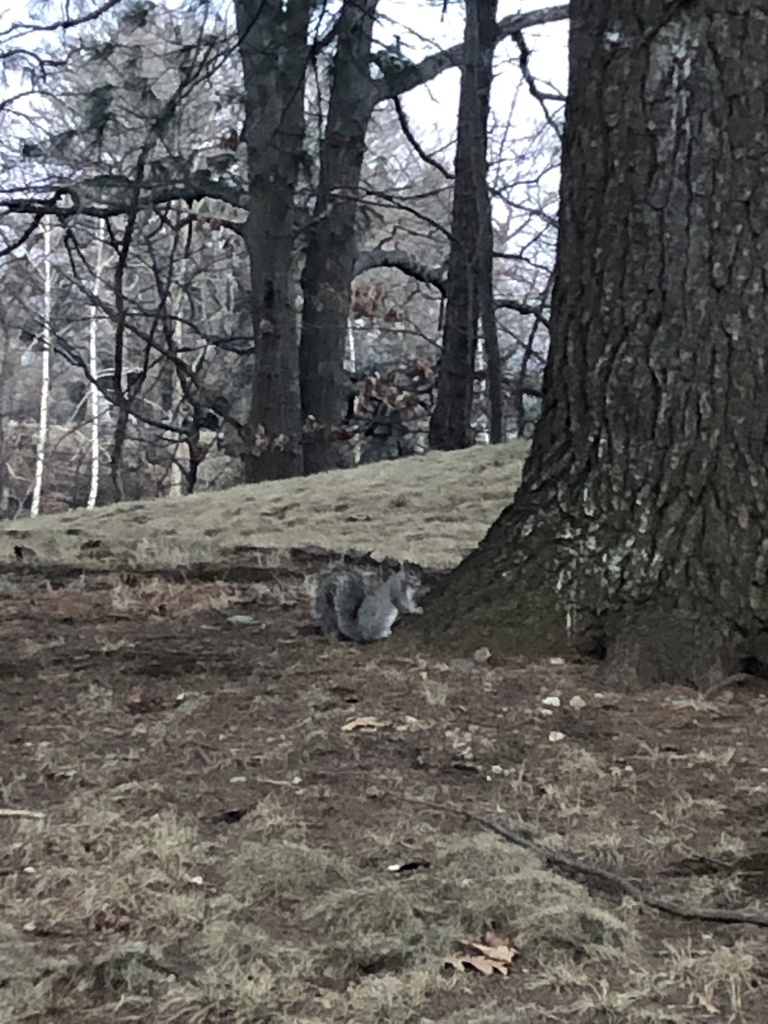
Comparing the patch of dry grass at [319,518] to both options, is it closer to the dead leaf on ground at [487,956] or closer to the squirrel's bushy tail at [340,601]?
the squirrel's bushy tail at [340,601]

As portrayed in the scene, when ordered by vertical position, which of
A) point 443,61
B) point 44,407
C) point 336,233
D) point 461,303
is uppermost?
point 443,61

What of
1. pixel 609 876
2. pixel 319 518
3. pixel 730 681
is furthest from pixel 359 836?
pixel 319 518

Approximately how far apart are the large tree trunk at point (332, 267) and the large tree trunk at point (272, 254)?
0.35m

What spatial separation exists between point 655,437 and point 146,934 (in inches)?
85.2

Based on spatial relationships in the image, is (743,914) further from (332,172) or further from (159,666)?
(332,172)

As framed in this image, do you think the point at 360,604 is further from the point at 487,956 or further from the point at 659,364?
the point at 487,956

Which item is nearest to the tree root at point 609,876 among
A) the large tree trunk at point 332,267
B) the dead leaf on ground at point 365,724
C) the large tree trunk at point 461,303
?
the dead leaf on ground at point 365,724

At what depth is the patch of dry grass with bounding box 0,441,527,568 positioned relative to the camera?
6.23 metres

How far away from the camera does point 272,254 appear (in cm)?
1160

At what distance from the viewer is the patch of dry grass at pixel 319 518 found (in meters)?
6.23

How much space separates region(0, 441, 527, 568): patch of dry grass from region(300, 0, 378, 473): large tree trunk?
3.35 m

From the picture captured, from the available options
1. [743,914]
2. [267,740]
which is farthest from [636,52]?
[743,914]

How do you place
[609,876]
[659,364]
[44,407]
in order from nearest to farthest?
[609,876]
[659,364]
[44,407]

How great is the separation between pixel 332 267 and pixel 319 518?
5784 mm
